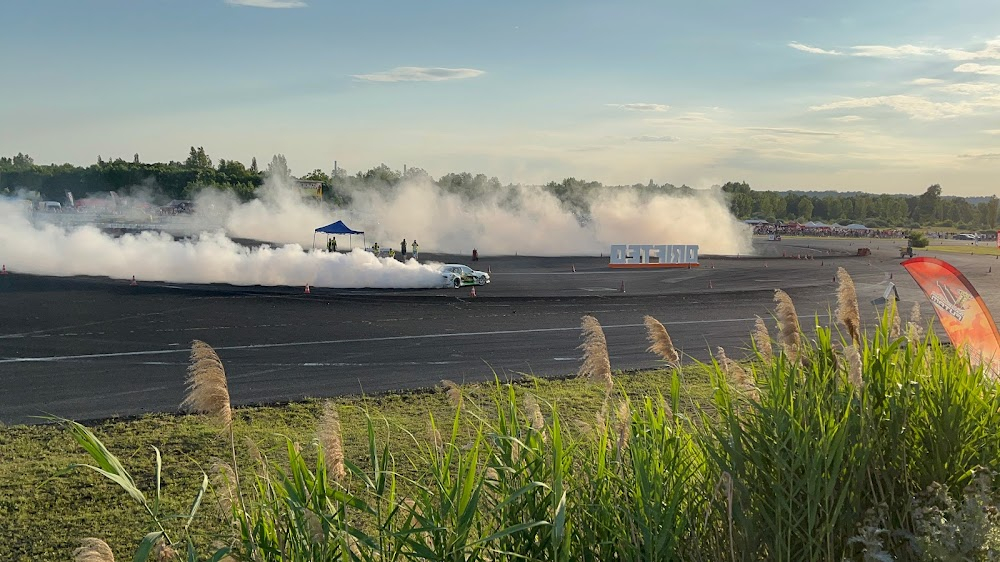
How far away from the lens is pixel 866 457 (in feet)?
15.3

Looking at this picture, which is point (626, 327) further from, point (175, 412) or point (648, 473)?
point (648, 473)

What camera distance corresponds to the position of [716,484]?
4.84m

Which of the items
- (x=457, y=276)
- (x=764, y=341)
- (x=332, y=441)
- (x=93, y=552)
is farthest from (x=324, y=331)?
(x=93, y=552)

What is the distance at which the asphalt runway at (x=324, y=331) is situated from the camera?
65.1 feet

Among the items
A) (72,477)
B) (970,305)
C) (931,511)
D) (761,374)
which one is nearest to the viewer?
(931,511)

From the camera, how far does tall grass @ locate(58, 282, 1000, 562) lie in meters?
4.23

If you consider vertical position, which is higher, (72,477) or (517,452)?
(517,452)

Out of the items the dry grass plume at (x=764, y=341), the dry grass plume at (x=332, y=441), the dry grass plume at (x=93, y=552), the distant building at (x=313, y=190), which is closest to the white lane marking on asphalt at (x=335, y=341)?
the dry grass plume at (x=764, y=341)

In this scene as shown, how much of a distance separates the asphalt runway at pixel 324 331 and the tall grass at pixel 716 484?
7199mm

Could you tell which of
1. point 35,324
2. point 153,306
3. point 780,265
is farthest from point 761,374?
point 780,265

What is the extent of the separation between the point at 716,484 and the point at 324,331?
24669 mm

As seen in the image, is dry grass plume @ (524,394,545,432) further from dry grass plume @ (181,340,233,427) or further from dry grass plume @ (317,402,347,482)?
dry grass plume @ (181,340,233,427)

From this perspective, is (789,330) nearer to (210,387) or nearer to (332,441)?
(332,441)

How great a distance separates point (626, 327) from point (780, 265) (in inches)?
1573
